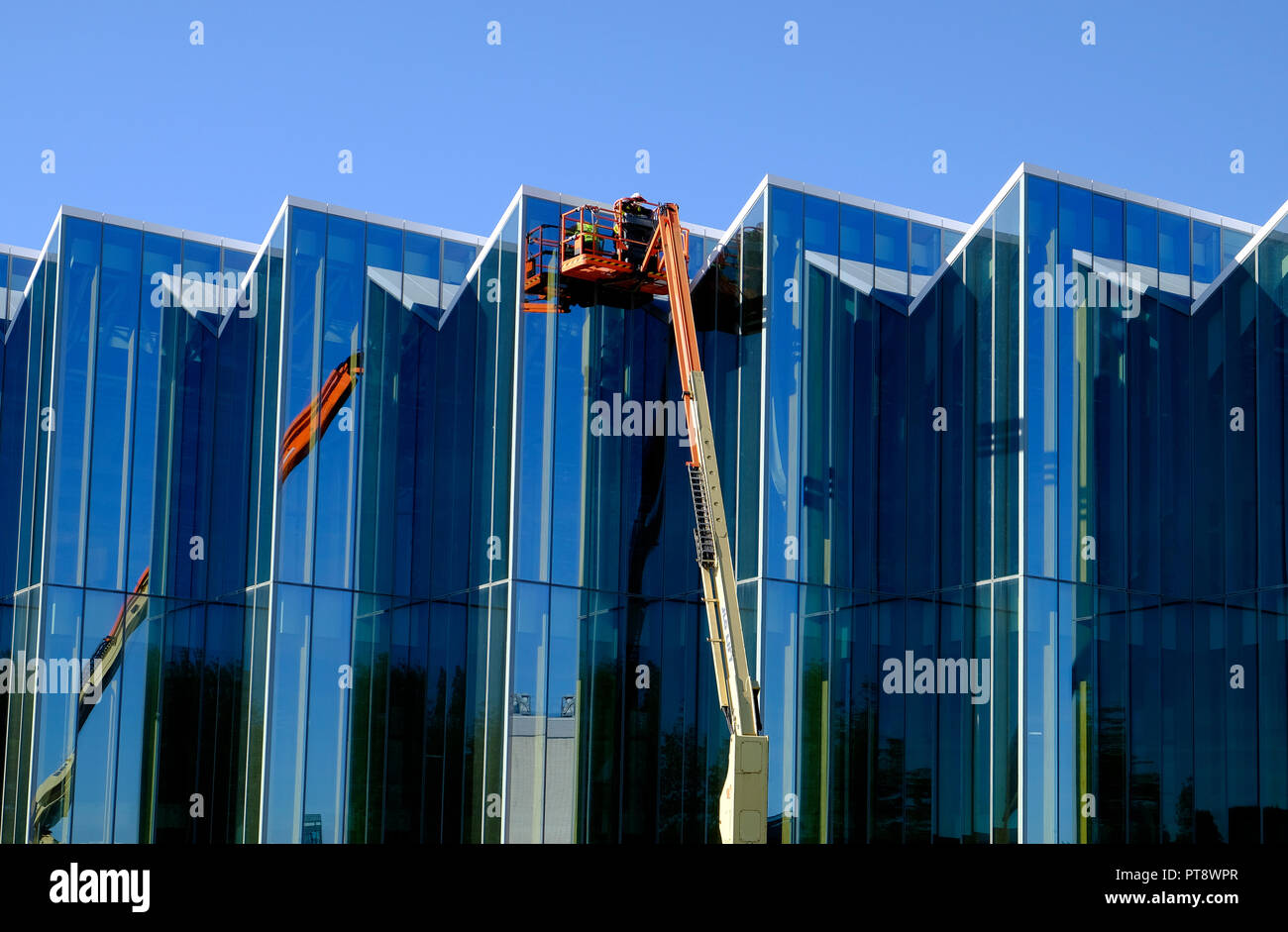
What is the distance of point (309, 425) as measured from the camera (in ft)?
102

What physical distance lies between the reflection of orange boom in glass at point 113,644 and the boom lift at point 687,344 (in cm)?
468

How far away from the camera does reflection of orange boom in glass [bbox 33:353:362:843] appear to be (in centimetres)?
3086

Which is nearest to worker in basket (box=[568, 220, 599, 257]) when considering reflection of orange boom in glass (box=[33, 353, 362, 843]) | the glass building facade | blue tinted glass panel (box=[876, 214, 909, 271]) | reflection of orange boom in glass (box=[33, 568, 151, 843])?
the glass building facade

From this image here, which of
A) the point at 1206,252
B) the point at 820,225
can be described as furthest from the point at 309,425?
the point at 1206,252

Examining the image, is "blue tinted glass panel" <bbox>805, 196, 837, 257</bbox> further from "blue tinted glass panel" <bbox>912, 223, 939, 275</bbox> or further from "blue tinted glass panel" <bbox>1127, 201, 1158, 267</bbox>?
"blue tinted glass panel" <bbox>1127, 201, 1158, 267</bbox>

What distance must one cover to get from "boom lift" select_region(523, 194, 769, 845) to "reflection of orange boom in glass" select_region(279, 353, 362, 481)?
4.77 metres

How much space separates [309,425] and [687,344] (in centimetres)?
998

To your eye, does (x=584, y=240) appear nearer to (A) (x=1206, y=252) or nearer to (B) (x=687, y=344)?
(B) (x=687, y=344)

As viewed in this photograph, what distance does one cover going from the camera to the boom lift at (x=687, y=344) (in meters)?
22.4

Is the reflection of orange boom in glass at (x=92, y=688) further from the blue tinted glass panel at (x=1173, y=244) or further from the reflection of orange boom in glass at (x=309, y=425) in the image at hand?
the blue tinted glass panel at (x=1173, y=244)

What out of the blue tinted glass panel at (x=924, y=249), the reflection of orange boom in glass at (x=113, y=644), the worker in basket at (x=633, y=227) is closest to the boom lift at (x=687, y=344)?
the worker in basket at (x=633, y=227)
